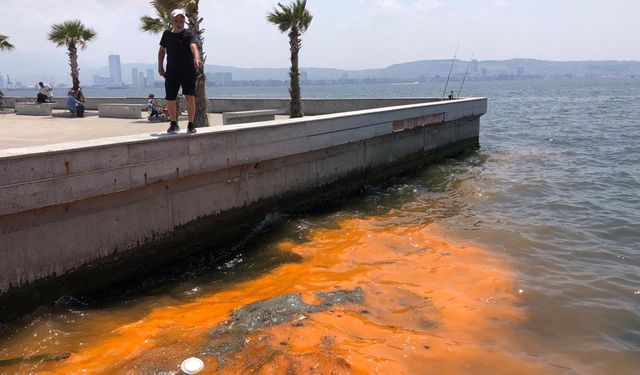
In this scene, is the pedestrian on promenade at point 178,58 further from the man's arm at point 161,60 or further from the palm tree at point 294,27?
the palm tree at point 294,27

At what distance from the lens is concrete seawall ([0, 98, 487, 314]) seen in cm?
566

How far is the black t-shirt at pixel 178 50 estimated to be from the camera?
24.0ft

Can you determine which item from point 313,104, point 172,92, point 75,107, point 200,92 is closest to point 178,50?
point 172,92

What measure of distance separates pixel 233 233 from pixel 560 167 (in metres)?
12.6

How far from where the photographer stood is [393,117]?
13.8 meters

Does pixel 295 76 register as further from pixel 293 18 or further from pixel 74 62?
pixel 74 62

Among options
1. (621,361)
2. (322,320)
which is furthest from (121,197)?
(621,361)

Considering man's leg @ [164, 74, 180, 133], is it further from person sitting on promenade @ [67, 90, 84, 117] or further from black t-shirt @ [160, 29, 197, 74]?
person sitting on promenade @ [67, 90, 84, 117]

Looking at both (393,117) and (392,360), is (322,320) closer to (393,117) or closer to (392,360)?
(392,360)

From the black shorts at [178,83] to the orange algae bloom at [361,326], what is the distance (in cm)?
298

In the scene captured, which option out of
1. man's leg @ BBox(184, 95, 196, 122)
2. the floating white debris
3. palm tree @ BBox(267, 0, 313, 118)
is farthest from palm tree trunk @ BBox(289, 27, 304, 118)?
the floating white debris

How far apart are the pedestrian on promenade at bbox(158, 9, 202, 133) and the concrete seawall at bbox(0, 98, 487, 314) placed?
2.49 feet

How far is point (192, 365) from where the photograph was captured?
4668 mm

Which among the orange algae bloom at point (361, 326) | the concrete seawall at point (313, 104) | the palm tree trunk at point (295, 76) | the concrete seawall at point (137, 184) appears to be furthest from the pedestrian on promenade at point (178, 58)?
the concrete seawall at point (313, 104)
